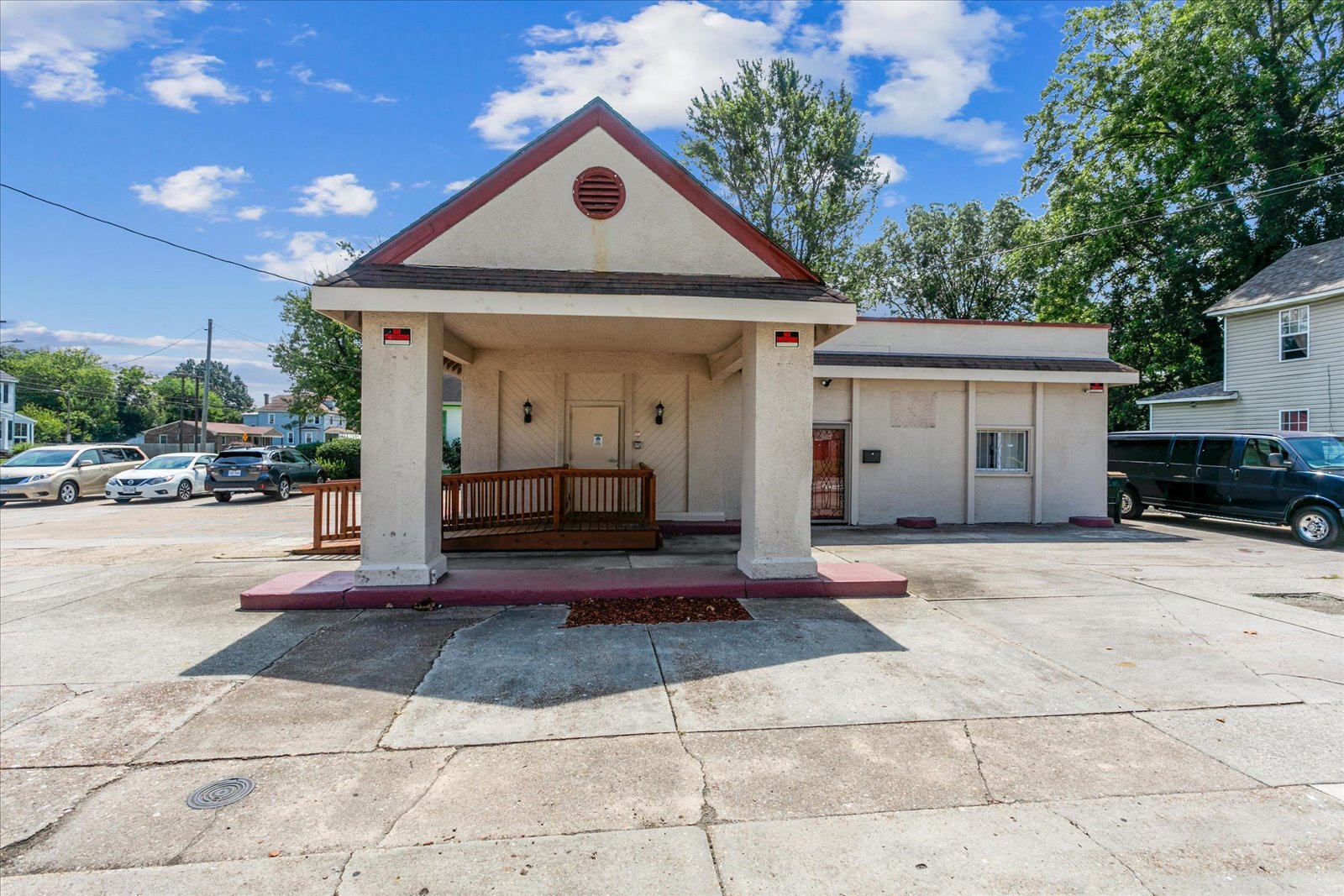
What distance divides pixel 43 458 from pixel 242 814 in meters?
23.9

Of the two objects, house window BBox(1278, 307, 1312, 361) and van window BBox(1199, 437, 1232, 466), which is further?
house window BBox(1278, 307, 1312, 361)

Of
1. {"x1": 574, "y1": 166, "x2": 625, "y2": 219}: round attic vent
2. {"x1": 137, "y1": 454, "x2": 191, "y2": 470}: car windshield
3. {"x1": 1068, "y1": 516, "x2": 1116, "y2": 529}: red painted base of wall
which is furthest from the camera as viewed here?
{"x1": 137, "y1": 454, "x2": 191, "y2": 470}: car windshield

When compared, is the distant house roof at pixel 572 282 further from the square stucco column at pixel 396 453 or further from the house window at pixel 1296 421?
the house window at pixel 1296 421

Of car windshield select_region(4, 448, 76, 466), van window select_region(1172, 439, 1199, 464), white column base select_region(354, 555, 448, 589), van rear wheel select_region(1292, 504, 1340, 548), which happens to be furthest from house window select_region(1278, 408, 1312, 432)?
car windshield select_region(4, 448, 76, 466)

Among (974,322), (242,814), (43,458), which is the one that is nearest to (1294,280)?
(974,322)

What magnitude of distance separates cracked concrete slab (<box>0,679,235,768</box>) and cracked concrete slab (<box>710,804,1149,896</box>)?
366cm

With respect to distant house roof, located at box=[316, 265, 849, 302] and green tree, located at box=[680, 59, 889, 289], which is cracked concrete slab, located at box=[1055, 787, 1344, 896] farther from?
green tree, located at box=[680, 59, 889, 289]

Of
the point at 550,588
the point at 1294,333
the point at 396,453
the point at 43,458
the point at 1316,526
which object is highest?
the point at 1294,333

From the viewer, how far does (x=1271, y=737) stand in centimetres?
409

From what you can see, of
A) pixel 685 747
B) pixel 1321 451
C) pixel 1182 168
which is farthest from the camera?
pixel 1182 168

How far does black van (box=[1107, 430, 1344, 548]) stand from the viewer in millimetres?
11357

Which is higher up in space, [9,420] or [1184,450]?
[9,420]

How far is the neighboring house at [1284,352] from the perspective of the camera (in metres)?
17.3

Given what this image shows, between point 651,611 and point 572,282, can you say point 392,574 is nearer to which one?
point 651,611
